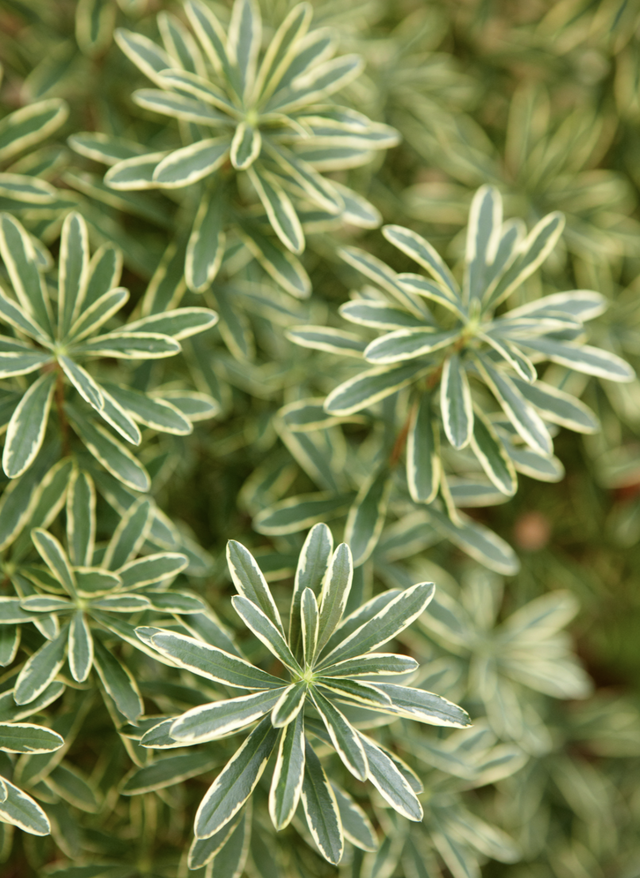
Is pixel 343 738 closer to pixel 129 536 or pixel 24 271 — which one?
pixel 129 536

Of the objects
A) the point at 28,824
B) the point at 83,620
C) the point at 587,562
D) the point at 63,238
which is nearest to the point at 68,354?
the point at 63,238

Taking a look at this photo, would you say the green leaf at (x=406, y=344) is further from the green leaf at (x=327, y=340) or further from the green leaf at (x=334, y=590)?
the green leaf at (x=334, y=590)

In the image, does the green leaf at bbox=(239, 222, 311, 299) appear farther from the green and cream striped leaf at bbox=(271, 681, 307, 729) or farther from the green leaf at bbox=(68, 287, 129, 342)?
the green and cream striped leaf at bbox=(271, 681, 307, 729)

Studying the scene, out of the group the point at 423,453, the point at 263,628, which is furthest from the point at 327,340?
the point at 263,628

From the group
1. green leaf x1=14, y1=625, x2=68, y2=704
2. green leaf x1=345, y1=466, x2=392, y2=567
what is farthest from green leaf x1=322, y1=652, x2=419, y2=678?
green leaf x1=14, y1=625, x2=68, y2=704

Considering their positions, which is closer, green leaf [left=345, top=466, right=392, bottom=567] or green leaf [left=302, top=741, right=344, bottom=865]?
green leaf [left=302, top=741, right=344, bottom=865]

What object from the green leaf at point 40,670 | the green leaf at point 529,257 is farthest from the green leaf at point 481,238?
the green leaf at point 40,670
